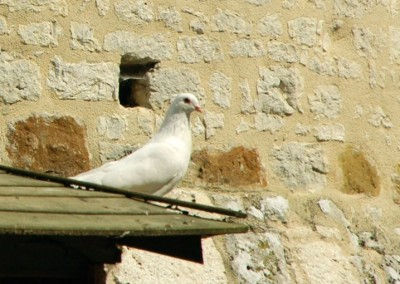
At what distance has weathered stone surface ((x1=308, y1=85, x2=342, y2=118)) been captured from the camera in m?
6.30

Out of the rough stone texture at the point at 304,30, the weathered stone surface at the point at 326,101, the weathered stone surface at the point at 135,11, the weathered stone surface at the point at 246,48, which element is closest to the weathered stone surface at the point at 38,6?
the weathered stone surface at the point at 135,11

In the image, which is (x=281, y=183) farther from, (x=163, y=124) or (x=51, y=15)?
(x=51, y=15)

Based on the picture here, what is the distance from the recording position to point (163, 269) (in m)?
5.53

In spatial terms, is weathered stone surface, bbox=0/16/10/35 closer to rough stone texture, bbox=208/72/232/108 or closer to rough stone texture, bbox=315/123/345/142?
rough stone texture, bbox=208/72/232/108

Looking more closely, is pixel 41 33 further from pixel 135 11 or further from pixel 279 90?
pixel 279 90

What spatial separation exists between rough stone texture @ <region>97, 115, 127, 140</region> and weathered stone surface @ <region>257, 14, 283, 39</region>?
89cm

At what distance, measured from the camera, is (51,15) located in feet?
18.3

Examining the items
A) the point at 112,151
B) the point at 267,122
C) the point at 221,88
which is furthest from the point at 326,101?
the point at 112,151

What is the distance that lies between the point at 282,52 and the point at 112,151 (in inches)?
41.0

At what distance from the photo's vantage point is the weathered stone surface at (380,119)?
6.46 meters

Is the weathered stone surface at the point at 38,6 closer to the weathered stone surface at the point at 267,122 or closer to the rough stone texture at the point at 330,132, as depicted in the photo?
the weathered stone surface at the point at 267,122

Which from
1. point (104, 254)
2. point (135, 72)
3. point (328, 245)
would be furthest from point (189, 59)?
point (104, 254)

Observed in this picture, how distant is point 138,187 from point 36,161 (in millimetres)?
→ 494

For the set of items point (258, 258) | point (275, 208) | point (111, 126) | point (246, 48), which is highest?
point (246, 48)
